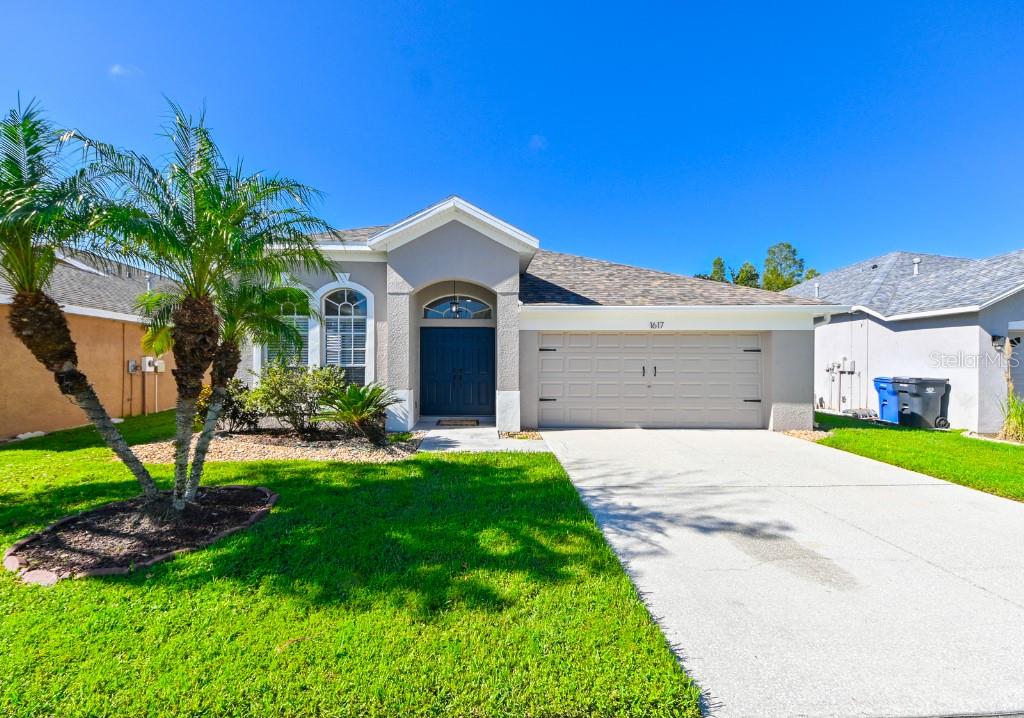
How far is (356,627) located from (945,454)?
1079 centimetres

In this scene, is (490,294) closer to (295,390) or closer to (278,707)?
(295,390)

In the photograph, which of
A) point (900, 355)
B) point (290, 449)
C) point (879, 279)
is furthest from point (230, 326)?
point (879, 279)

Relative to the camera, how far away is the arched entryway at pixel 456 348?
11609 mm

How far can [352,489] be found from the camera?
5.64m

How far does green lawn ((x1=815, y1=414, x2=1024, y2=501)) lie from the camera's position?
630 cm

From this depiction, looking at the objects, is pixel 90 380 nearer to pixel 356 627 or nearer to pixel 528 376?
pixel 528 376

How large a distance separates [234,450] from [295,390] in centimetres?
158

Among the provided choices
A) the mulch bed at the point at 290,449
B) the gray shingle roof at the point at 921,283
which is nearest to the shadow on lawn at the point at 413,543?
the mulch bed at the point at 290,449

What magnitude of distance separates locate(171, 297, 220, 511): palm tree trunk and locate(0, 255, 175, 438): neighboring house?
591 cm

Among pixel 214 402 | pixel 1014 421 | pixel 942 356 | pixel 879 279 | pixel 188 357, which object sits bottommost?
pixel 1014 421

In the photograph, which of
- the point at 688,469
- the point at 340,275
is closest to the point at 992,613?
the point at 688,469

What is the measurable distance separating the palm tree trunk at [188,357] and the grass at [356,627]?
1103 mm

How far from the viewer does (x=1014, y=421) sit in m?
9.77

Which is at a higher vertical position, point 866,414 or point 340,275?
point 340,275
